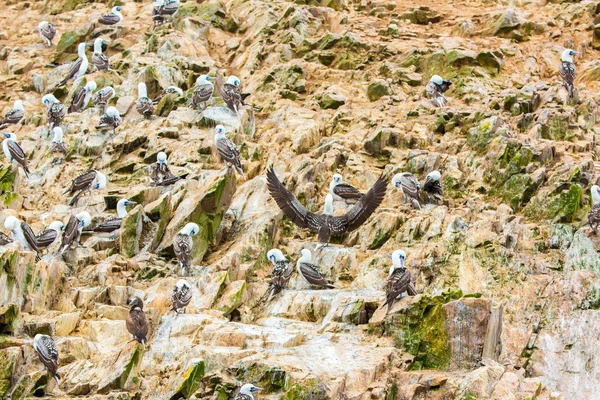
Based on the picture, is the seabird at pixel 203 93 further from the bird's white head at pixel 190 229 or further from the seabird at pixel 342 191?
the bird's white head at pixel 190 229

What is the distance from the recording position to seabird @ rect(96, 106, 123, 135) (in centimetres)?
3005

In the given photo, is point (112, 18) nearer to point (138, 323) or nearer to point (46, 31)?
point (46, 31)

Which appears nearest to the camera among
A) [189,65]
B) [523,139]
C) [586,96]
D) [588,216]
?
[588,216]

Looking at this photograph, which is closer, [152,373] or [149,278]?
[152,373]

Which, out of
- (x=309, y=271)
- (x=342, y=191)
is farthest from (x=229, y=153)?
(x=309, y=271)

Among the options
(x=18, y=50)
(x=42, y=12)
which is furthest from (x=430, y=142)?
(x=42, y=12)

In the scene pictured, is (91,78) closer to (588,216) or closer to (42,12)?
(42,12)

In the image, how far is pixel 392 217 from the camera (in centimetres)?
2444

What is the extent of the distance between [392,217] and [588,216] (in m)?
4.54

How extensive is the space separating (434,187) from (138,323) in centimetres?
834

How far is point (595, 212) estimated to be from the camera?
73.0 feet

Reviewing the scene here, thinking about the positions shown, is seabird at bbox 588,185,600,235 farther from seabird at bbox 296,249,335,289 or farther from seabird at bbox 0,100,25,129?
seabird at bbox 0,100,25,129

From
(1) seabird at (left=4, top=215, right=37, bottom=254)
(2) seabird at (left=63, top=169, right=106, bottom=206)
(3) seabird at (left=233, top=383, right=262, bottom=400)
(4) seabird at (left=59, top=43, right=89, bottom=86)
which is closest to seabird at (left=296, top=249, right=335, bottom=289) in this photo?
(3) seabird at (left=233, top=383, right=262, bottom=400)

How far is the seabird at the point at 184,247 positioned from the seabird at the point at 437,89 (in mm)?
9238
